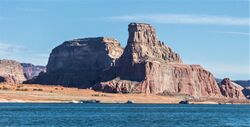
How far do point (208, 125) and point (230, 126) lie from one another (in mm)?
4188

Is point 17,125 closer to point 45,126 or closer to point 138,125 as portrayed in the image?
point 45,126

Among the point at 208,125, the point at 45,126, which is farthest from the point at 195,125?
the point at 45,126

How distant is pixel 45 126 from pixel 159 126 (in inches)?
740

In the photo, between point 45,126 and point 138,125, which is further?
point 138,125

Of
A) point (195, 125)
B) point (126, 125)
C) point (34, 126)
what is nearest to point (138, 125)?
point (126, 125)

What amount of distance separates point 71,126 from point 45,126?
4.49 m

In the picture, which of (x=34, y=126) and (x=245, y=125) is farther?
(x=245, y=125)

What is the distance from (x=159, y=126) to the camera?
112 meters

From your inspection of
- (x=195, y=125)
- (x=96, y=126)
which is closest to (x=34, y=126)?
(x=96, y=126)

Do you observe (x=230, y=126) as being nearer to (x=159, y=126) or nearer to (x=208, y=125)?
(x=208, y=125)

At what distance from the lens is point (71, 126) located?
109 meters

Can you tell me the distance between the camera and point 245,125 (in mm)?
117375

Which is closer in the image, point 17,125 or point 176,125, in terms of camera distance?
point 17,125

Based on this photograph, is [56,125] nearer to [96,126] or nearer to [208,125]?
[96,126]
